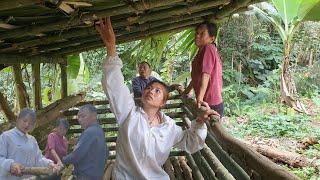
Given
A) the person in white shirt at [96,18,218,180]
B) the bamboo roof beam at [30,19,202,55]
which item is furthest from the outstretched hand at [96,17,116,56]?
the bamboo roof beam at [30,19,202,55]

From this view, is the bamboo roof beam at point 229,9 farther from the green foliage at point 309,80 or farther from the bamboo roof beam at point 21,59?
the green foliage at point 309,80

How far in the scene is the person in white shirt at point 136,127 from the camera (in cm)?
201

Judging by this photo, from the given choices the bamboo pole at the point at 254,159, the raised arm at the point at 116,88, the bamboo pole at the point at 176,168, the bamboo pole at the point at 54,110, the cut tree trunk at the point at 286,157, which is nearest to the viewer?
the bamboo pole at the point at 254,159

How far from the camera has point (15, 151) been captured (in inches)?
101

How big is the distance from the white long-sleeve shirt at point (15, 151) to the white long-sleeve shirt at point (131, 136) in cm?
78

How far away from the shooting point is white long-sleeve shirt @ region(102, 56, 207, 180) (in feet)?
6.57

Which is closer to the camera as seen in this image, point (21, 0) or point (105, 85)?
point (21, 0)

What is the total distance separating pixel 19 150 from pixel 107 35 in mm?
952

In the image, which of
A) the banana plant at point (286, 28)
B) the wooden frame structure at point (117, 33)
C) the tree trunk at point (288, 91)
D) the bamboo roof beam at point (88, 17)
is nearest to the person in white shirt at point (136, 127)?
the bamboo roof beam at point (88, 17)

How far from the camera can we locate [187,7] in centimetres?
286

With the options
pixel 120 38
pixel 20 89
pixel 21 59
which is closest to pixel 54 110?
pixel 20 89

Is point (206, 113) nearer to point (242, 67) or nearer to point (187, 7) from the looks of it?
point (187, 7)

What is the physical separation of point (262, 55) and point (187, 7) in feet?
31.3

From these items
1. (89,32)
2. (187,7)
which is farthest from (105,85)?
Result: (187,7)
